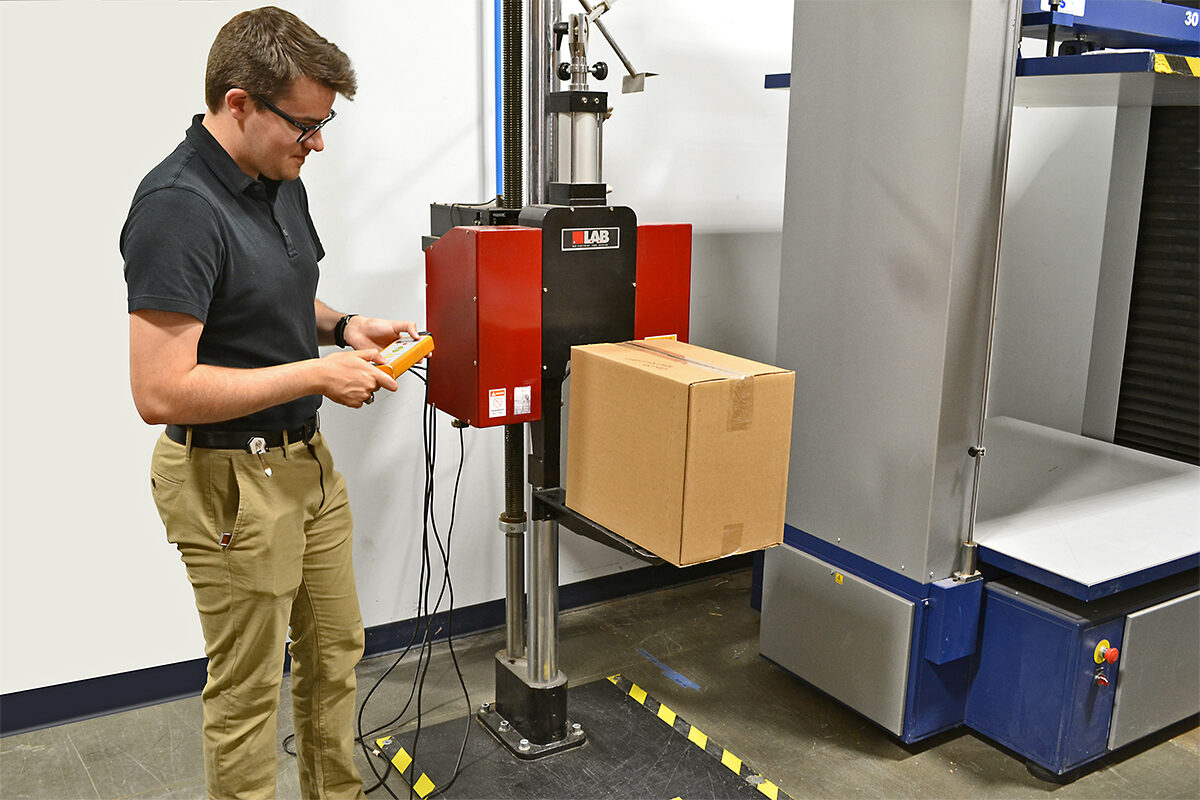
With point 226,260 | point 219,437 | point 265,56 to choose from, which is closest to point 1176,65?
point 265,56

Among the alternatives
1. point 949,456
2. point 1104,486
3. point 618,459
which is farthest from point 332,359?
point 1104,486

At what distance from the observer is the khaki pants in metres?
1.84

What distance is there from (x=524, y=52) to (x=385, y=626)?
5.49 ft

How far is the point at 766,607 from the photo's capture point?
9.47ft

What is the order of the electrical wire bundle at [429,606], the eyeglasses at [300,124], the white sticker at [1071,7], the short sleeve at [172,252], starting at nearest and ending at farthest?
the short sleeve at [172,252], the eyeglasses at [300,124], the white sticker at [1071,7], the electrical wire bundle at [429,606]

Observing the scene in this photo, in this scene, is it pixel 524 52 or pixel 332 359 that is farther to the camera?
pixel 524 52

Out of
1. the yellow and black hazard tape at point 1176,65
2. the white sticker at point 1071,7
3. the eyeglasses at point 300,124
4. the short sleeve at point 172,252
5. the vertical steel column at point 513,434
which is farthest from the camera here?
the vertical steel column at point 513,434

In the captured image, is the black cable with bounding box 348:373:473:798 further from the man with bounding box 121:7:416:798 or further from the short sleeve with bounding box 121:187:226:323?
the short sleeve with bounding box 121:187:226:323

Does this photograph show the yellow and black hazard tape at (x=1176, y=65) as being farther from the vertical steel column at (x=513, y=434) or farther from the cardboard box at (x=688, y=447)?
the vertical steel column at (x=513, y=434)

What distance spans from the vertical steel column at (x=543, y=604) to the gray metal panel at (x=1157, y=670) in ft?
4.50

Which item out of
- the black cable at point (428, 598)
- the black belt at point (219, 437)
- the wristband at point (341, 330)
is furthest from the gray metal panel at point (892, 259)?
the black belt at point (219, 437)

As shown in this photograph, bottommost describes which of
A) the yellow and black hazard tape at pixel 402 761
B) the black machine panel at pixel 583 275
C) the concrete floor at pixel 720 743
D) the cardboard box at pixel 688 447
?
the concrete floor at pixel 720 743

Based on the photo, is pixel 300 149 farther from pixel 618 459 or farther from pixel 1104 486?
pixel 1104 486

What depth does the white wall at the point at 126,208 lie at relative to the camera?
2.39 m
